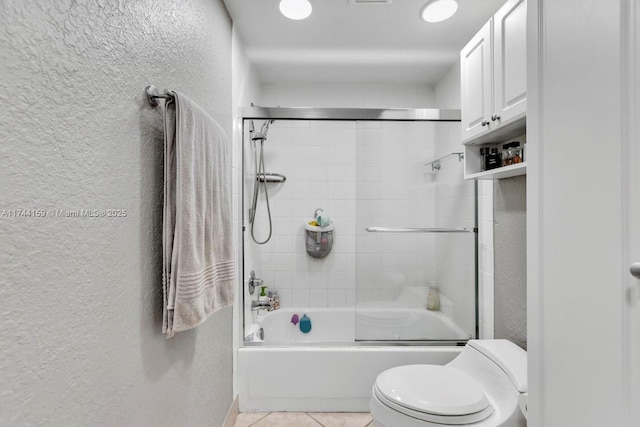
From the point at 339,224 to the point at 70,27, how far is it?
87.9 inches

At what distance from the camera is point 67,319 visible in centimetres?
64

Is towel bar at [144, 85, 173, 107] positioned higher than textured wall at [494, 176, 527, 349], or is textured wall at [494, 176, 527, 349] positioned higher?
towel bar at [144, 85, 173, 107]

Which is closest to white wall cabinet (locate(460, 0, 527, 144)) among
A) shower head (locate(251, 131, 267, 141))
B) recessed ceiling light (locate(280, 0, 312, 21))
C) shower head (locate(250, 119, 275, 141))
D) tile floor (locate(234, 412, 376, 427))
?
recessed ceiling light (locate(280, 0, 312, 21))

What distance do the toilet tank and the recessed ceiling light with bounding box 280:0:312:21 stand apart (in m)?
1.95

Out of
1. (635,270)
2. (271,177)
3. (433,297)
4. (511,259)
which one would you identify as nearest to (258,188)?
(271,177)

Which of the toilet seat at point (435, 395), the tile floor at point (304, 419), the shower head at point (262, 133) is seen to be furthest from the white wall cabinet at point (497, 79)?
the tile floor at point (304, 419)

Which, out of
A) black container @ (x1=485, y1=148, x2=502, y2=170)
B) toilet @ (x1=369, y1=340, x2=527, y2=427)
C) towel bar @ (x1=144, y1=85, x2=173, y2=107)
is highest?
towel bar @ (x1=144, y1=85, x2=173, y2=107)

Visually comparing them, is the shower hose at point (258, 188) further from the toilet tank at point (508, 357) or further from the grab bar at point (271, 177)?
the toilet tank at point (508, 357)

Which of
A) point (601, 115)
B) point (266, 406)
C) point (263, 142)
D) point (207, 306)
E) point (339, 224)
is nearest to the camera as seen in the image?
point (601, 115)

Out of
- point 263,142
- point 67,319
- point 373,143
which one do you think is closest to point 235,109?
point 263,142

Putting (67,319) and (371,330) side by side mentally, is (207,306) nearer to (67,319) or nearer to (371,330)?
(67,319)

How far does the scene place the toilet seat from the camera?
3.95 feet

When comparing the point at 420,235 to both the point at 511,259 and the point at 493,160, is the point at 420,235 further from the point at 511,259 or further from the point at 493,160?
the point at 493,160

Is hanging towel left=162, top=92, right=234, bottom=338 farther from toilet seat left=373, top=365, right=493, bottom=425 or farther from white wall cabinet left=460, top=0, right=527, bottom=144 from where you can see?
white wall cabinet left=460, top=0, right=527, bottom=144
